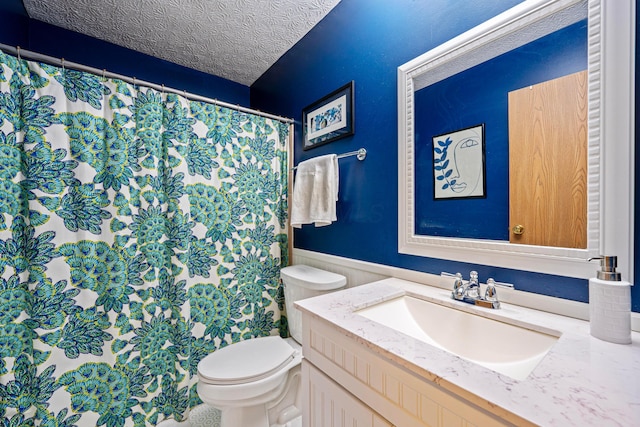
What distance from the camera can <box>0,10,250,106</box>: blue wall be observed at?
1.49 meters

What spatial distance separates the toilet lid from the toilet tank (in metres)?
0.15

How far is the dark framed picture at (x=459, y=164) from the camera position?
35.4 inches

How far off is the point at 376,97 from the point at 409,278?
85 centimetres

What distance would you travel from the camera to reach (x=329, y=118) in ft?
4.98

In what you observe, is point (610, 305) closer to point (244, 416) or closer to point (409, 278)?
point (409, 278)

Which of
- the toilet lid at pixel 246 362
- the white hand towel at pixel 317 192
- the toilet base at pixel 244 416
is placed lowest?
the toilet base at pixel 244 416

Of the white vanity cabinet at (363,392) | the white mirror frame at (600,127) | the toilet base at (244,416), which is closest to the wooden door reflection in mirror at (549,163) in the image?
the white mirror frame at (600,127)

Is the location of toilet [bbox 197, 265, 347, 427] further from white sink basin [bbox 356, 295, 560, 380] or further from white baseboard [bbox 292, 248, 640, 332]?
white sink basin [bbox 356, 295, 560, 380]

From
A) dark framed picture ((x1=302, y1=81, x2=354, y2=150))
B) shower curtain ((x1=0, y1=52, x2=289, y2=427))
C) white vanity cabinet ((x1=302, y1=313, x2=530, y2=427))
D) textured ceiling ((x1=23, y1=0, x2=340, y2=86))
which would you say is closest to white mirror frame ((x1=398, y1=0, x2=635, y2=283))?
white vanity cabinet ((x1=302, y1=313, x2=530, y2=427))

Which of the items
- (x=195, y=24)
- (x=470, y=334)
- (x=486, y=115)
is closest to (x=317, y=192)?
(x=486, y=115)

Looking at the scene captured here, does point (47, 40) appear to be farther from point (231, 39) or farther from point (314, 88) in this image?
point (314, 88)

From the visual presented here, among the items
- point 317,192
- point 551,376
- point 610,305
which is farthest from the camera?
point 317,192

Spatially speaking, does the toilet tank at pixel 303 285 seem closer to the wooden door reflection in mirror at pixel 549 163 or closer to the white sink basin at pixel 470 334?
the white sink basin at pixel 470 334

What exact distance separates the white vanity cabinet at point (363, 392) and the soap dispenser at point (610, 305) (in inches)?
14.9
